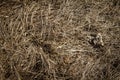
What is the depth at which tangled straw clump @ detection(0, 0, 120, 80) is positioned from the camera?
1.61 m

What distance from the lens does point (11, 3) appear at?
6.07 ft

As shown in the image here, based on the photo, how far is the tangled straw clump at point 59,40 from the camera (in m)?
1.61

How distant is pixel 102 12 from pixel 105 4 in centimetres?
10

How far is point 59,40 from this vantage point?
5.71 ft

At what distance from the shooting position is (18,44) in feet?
5.53

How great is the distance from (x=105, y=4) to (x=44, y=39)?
0.77m

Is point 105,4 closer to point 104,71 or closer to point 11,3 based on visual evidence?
point 104,71

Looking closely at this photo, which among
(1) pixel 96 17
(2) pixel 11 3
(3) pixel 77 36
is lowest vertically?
(3) pixel 77 36

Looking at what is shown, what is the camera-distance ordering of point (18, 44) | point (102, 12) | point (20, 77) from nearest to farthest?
point (20, 77)
point (18, 44)
point (102, 12)

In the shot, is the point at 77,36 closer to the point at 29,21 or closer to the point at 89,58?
the point at 89,58

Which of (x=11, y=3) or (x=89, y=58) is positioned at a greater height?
(x=11, y=3)

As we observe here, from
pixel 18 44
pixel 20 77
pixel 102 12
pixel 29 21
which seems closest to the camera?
pixel 20 77

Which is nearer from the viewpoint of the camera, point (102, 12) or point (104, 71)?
point (104, 71)

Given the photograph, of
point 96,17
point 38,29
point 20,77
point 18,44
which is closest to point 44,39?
point 38,29
